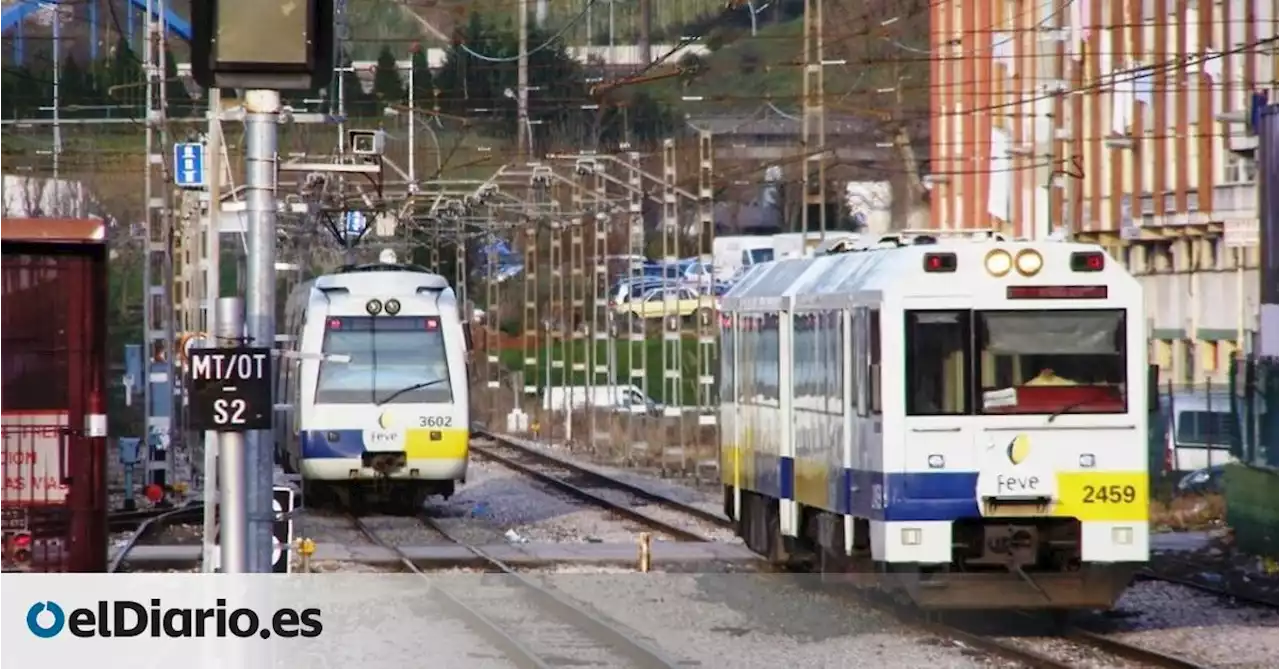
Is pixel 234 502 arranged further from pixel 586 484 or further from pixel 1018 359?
pixel 586 484

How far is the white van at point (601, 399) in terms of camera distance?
47562 millimetres

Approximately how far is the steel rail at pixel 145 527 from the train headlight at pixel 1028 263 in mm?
9051

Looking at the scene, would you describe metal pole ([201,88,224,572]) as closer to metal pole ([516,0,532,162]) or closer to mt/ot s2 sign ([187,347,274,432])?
mt/ot s2 sign ([187,347,274,432])

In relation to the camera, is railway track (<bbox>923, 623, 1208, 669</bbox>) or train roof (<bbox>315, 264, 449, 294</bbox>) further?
train roof (<bbox>315, 264, 449, 294</bbox>)

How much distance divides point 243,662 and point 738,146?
47.0 m

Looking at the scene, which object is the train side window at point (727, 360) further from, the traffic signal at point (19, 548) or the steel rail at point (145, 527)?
the traffic signal at point (19, 548)

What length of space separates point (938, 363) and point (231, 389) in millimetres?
9188

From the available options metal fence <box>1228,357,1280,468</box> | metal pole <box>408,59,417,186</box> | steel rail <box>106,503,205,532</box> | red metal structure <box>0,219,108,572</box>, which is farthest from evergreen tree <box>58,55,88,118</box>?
red metal structure <box>0,219,108,572</box>

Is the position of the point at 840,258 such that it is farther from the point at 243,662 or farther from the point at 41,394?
the point at 243,662

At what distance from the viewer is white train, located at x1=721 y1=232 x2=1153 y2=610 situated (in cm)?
1725

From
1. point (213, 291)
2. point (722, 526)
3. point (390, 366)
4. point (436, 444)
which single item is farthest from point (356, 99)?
point (213, 291)

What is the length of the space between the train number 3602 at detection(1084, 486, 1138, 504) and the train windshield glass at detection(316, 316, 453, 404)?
575 inches

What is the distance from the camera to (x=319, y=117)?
20734 mm

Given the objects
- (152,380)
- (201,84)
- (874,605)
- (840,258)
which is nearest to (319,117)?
(840,258)
